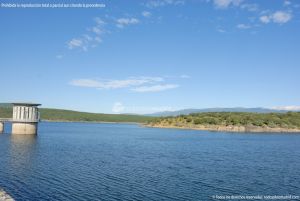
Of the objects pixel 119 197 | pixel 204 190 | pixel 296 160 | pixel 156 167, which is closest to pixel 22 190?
pixel 119 197

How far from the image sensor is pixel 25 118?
12119 centimetres

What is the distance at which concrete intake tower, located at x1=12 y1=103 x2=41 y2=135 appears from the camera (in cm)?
11994

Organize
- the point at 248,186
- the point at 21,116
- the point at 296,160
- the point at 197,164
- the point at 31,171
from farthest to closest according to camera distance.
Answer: the point at 21,116, the point at 296,160, the point at 197,164, the point at 31,171, the point at 248,186

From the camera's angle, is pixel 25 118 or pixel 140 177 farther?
pixel 25 118

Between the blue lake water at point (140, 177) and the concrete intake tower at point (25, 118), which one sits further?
the concrete intake tower at point (25, 118)

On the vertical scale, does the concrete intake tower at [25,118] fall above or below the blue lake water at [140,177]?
above

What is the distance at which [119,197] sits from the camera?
38.7 meters

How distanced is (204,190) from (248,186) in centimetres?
658

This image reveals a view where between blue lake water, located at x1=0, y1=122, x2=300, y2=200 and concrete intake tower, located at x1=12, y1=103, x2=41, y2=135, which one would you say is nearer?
blue lake water, located at x1=0, y1=122, x2=300, y2=200

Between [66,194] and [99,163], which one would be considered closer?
[66,194]

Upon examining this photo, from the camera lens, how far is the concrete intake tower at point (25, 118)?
120 metres

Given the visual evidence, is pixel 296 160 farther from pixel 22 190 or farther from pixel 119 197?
pixel 22 190

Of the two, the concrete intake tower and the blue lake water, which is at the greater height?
the concrete intake tower

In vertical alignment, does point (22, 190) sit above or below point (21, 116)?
below
